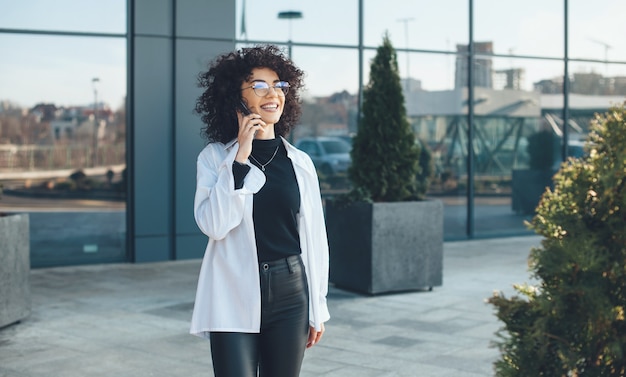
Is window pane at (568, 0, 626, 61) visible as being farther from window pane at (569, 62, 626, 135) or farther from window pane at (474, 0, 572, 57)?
window pane at (474, 0, 572, 57)

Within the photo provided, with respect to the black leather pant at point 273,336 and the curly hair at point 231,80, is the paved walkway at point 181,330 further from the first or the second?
the curly hair at point 231,80

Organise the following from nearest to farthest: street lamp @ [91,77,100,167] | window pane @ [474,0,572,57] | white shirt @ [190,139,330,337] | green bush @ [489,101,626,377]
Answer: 1. green bush @ [489,101,626,377]
2. white shirt @ [190,139,330,337]
3. street lamp @ [91,77,100,167]
4. window pane @ [474,0,572,57]

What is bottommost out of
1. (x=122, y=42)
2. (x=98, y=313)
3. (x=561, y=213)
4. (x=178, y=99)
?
(x=98, y=313)

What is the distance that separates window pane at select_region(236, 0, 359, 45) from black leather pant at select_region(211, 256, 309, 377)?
8.78 m

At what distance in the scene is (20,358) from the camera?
249 inches

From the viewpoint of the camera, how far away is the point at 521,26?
14.3 m

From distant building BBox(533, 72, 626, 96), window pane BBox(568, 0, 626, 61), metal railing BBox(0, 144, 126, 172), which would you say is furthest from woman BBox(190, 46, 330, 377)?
window pane BBox(568, 0, 626, 61)

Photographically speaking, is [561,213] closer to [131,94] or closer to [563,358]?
[563,358]

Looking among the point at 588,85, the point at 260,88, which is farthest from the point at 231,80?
the point at 588,85

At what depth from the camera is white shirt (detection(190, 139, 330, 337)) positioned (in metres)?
3.33

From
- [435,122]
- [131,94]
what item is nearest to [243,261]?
[131,94]

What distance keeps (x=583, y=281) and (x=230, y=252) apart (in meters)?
1.31

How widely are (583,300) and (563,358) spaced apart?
20 centimetres

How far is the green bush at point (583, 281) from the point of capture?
2.82 metres
